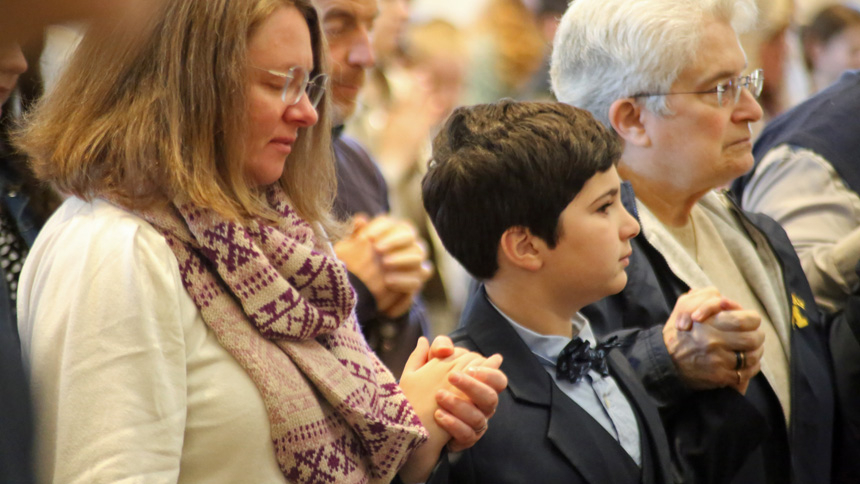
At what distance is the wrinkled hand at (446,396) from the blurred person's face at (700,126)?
920 mm

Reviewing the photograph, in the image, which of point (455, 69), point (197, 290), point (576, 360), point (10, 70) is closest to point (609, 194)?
point (576, 360)

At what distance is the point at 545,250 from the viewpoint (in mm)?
1819

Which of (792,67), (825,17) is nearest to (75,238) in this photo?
(825,17)

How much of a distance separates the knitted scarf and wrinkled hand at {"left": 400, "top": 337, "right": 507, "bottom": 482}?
0.03 m

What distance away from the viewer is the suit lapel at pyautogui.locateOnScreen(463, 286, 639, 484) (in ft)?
5.52

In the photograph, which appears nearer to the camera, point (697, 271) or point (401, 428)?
point (401, 428)

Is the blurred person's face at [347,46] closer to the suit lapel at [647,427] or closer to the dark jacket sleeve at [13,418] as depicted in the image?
the suit lapel at [647,427]

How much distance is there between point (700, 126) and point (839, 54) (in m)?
2.61

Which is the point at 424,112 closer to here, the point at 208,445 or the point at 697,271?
the point at 697,271

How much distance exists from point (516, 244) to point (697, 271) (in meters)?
0.62

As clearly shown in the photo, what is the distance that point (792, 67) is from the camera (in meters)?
6.12

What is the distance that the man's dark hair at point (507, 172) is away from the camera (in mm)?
1809

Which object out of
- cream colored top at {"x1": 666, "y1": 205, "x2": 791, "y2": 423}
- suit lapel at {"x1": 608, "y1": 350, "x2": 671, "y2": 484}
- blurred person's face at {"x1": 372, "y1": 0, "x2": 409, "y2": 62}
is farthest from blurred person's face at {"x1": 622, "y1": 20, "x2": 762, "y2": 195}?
blurred person's face at {"x1": 372, "y1": 0, "x2": 409, "y2": 62}

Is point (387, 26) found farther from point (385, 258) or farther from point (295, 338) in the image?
point (295, 338)
